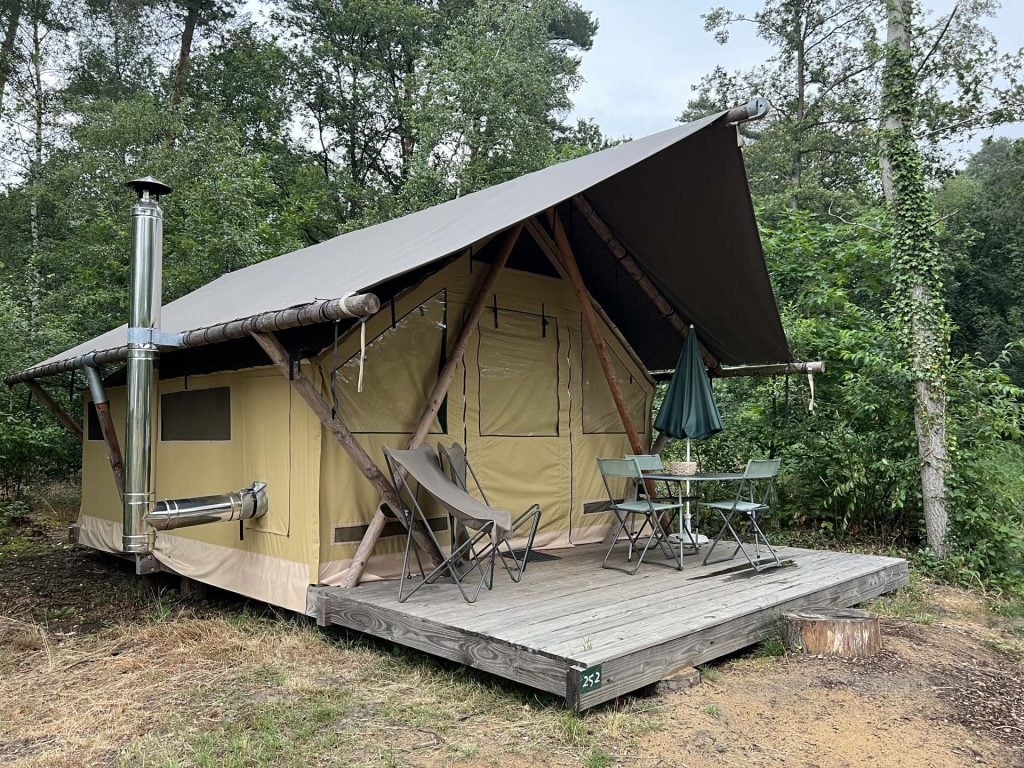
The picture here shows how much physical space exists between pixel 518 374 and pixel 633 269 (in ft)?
4.45

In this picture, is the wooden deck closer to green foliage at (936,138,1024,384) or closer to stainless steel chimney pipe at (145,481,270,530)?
stainless steel chimney pipe at (145,481,270,530)

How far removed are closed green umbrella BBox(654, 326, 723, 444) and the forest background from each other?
1667 mm

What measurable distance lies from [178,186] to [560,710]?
8.85 metres

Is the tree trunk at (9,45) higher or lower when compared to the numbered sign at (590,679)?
higher

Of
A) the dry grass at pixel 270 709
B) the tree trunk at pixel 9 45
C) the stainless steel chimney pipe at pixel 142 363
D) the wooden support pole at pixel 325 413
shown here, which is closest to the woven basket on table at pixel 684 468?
the wooden support pole at pixel 325 413

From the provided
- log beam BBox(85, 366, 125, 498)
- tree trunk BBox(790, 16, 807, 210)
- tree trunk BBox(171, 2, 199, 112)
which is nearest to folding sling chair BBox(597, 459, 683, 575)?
log beam BBox(85, 366, 125, 498)

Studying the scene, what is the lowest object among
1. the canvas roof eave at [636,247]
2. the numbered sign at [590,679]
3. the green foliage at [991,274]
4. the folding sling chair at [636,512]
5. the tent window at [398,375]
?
the numbered sign at [590,679]

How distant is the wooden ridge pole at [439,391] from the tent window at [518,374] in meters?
0.35

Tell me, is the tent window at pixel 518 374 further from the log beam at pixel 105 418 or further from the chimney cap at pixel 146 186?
the log beam at pixel 105 418

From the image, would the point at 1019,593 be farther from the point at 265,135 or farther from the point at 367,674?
the point at 265,135

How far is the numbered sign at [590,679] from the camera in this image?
8.68 ft

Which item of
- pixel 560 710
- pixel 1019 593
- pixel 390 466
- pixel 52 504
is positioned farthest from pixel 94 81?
pixel 1019 593

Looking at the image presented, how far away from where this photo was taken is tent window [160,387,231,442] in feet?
15.6

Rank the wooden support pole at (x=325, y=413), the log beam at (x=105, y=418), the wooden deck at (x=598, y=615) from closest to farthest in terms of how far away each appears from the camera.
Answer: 1. the wooden deck at (x=598, y=615)
2. the wooden support pole at (x=325, y=413)
3. the log beam at (x=105, y=418)
